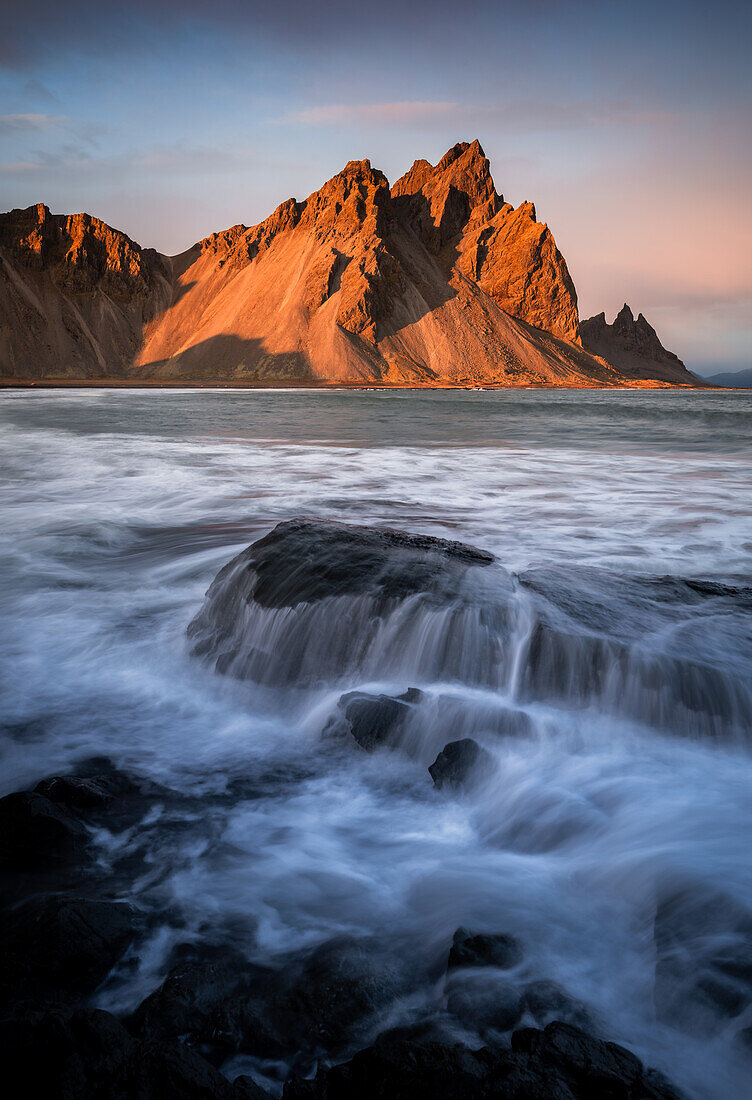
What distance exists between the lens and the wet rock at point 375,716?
10.5 feet

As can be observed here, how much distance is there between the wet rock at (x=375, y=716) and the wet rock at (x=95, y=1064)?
1829 millimetres

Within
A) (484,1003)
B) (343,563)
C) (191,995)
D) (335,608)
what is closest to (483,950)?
(484,1003)

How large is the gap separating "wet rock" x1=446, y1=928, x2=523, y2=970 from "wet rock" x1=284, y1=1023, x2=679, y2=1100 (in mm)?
380

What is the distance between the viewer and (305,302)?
107688mm

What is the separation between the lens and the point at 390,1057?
1.45 m

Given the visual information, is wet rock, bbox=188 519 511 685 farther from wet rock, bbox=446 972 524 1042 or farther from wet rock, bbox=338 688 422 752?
wet rock, bbox=446 972 524 1042

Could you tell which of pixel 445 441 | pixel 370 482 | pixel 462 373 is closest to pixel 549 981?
pixel 370 482

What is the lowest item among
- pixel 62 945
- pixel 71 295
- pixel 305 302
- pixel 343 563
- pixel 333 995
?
pixel 333 995

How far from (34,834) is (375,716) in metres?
1.53

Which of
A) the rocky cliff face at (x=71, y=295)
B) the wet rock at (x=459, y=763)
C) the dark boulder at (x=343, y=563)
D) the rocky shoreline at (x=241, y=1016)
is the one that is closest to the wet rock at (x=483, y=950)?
the rocky shoreline at (x=241, y=1016)

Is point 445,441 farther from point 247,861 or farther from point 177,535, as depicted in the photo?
point 247,861

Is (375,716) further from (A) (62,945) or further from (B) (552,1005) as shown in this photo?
(A) (62,945)

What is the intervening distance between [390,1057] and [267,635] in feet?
8.74

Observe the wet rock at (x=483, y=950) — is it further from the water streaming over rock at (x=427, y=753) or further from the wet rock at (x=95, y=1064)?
the wet rock at (x=95, y=1064)
